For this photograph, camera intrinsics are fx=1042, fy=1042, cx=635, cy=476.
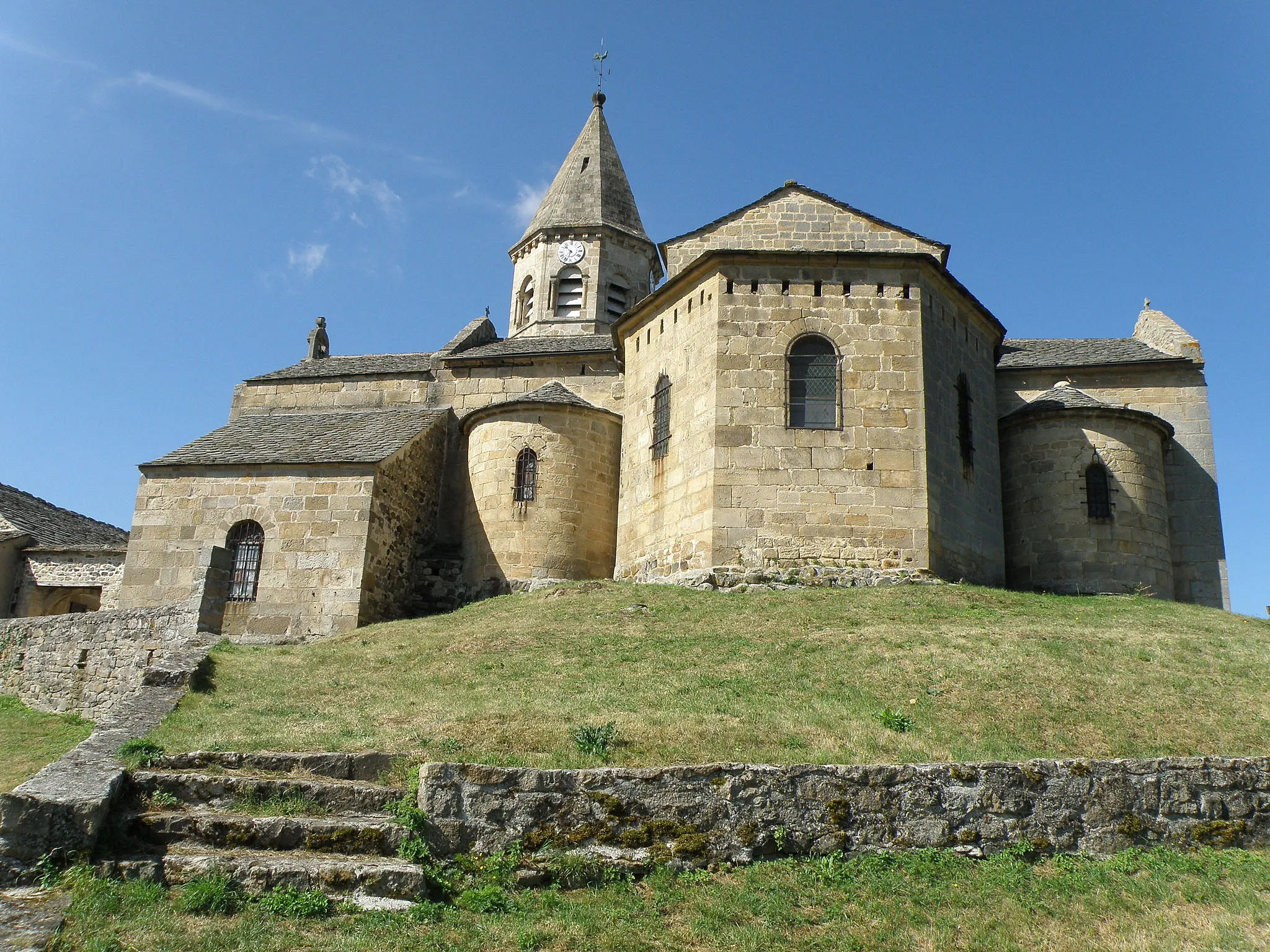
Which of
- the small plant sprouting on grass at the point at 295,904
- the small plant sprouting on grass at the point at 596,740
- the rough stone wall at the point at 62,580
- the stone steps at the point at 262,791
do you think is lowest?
the small plant sprouting on grass at the point at 295,904

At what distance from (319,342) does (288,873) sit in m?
27.0

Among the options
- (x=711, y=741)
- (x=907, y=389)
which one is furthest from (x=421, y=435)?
(x=711, y=741)

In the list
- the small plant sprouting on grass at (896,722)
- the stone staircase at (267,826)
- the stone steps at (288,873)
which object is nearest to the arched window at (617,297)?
the small plant sprouting on grass at (896,722)

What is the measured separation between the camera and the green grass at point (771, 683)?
960cm

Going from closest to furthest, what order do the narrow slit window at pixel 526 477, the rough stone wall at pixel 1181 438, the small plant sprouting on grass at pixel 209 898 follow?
the small plant sprouting on grass at pixel 209 898, the rough stone wall at pixel 1181 438, the narrow slit window at pixel 526 477

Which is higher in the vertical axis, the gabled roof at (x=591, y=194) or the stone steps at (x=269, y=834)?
the gabled roof at (x=591, y=194)

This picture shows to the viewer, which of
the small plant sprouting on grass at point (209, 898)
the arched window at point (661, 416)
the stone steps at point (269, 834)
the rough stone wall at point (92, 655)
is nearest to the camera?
the small plant sprouting on grass at point (209, 898)

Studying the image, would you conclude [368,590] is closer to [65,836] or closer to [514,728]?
[514,728]

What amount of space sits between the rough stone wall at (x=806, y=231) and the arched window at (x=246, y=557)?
10.5m

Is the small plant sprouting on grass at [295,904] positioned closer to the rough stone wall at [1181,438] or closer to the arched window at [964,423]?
the arched window at [964,423]

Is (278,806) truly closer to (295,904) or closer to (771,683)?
(295,904)

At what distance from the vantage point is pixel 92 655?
17.8 meters

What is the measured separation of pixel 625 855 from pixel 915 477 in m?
12.2

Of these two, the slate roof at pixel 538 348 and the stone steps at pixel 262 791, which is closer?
the stone steps at pixel 262 791
